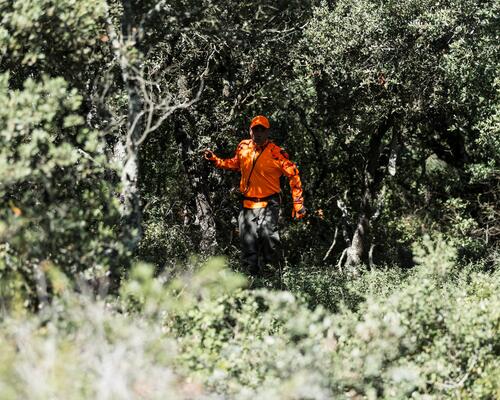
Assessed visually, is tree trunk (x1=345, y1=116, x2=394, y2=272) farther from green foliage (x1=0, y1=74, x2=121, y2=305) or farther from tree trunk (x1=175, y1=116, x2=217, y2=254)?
green foliage (x1=0, y1=74, x2=121, y2=305)

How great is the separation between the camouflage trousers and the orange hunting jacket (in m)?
0.13

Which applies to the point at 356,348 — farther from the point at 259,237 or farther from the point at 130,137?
the point at 259,237

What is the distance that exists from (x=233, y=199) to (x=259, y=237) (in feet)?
7.62

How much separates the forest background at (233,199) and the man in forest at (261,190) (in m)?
0.46

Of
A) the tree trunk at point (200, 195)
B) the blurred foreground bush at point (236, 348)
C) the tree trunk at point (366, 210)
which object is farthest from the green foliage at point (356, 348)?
the tree trunk at point (366, 210)

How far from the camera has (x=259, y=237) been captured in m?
8.76

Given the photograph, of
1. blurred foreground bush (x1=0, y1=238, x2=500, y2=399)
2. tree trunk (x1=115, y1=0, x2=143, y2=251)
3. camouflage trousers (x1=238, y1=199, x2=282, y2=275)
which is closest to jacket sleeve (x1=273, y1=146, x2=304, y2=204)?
camouflage trousers (x1=238, y1=199, x2=282, y2=275)

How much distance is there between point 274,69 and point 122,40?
14.4 ft

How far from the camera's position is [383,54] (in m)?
9.52

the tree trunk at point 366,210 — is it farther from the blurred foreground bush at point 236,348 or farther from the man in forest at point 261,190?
the blurred foreground bush at point 236,348

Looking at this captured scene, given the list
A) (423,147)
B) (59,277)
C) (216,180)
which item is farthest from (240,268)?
(423,147)

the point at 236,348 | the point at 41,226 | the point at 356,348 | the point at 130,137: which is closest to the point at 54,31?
the point at 130,137

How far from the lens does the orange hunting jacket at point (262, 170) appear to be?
839cm

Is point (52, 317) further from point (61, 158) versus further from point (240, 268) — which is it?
point (240, 268)
